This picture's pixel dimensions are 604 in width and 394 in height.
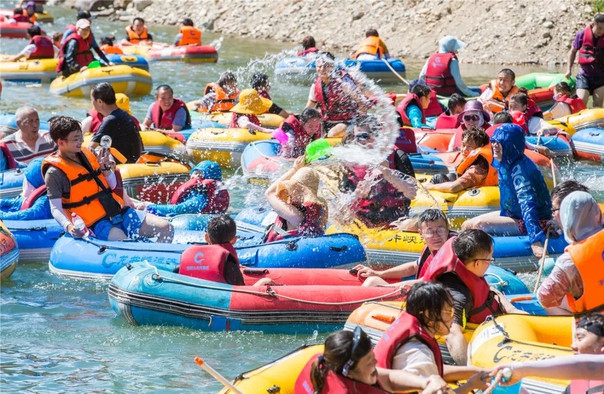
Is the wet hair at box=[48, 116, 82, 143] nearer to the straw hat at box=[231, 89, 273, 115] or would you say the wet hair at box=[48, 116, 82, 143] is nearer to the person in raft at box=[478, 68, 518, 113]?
the straw hat at box=[231, 89, 273, 115]

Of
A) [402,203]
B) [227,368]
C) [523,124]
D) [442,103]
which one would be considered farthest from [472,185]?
[442,103]

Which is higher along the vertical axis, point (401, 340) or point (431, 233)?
point (401, 340)

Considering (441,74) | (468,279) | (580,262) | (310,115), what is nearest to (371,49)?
(441,74)

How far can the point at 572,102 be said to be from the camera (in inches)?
552

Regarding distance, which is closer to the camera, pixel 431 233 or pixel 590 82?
pixel 431 233

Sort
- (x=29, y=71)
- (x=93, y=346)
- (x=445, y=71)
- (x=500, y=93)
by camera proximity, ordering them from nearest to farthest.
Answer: (x=93, y=346), (x=500, y=93), (x=445, y=71), (x=29, y=71)

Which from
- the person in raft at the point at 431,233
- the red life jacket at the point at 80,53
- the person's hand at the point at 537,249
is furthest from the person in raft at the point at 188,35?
the person in raft at the point at 431,233

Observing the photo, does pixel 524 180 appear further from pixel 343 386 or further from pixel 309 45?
pixel 309 45

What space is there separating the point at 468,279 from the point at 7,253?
4266 mm

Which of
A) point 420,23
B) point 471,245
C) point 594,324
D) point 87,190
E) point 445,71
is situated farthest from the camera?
point 420,23

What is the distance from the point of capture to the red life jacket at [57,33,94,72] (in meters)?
17.2

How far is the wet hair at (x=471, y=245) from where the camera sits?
19.5 ft

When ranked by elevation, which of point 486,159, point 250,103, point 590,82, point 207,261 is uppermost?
point 207,261

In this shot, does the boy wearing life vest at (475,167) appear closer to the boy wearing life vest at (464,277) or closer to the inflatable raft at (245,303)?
the inflatable raft at (245,303)
